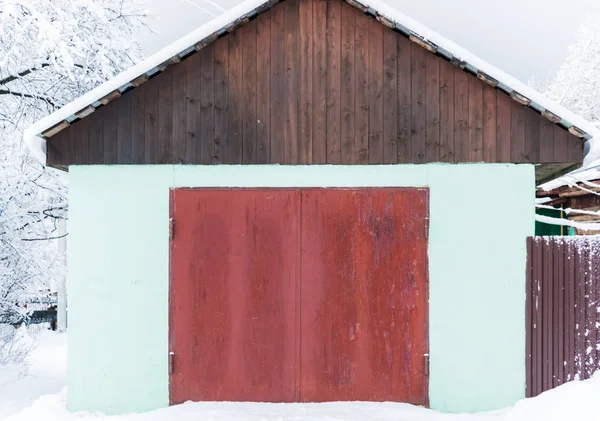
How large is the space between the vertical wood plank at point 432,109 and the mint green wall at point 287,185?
182 millimetres

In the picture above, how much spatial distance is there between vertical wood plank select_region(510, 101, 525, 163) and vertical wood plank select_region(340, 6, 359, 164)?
5.74ft

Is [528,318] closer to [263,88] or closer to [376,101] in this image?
[376,101]

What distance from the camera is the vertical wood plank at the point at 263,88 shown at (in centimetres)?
627

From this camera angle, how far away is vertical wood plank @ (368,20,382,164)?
6.26m

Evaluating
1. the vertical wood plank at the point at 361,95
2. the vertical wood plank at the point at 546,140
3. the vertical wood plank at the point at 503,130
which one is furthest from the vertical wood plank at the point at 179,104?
the vertical wood plank at the point at 546,140

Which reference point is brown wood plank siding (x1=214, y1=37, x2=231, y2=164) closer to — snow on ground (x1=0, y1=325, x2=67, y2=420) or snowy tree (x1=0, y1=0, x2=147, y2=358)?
snowy tree (x1=0, y1=0, x2=147, y2=358)

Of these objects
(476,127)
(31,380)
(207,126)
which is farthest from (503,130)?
(31,380)

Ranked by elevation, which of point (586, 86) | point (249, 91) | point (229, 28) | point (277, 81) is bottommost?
point (249, 91)

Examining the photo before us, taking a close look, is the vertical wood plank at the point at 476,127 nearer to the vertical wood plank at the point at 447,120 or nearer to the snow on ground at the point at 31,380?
the vertical wood plank at the point at 447,120

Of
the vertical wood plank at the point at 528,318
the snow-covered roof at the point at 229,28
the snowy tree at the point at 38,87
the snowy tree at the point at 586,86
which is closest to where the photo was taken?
the snow-covered roof at the point at 229,28

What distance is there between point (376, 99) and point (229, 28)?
180cm

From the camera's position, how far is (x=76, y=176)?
6340mm

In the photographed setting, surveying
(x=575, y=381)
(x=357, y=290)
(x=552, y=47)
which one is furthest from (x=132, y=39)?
(x=552, y=47)

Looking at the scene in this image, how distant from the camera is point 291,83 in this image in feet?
20.7
